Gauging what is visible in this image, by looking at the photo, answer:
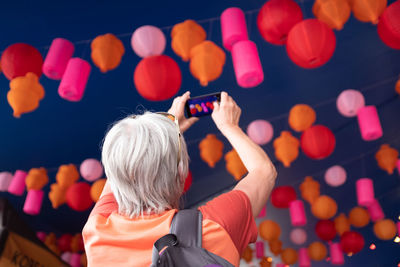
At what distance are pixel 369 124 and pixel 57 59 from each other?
1854mm

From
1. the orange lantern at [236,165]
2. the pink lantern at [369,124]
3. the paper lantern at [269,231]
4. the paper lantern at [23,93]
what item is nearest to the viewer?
the paper lantern at [23,93]

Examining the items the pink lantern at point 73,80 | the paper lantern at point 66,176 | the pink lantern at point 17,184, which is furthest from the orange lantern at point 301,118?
the pink lantern at point 17,184

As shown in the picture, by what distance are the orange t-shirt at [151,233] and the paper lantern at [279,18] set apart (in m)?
1.27

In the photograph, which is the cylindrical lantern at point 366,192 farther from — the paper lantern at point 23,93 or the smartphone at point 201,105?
the paper lantern at point 23,93

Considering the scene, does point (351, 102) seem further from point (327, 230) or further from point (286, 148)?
point (327, 230)

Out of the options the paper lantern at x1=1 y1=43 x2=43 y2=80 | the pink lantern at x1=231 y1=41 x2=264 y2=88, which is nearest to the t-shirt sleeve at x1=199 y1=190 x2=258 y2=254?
the pink lantern at x1=231 y1=41 x2=264 y2=88

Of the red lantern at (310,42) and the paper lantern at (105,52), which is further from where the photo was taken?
the paper lantern at (105,52)

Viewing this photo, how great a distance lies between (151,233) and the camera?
663 millimetres

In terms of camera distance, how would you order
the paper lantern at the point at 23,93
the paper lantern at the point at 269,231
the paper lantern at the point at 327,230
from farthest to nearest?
the paper lantern at the point at 327,230 < the paper lantern at the point at 269,231 < the paper lantern at the point at 23,93

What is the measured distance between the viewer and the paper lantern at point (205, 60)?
1.81 metres

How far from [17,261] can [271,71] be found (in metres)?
2.29

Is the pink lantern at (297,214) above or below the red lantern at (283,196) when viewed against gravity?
below

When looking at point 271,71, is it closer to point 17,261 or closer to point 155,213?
point 17,261

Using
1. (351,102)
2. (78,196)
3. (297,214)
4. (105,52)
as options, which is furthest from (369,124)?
(78,196)
